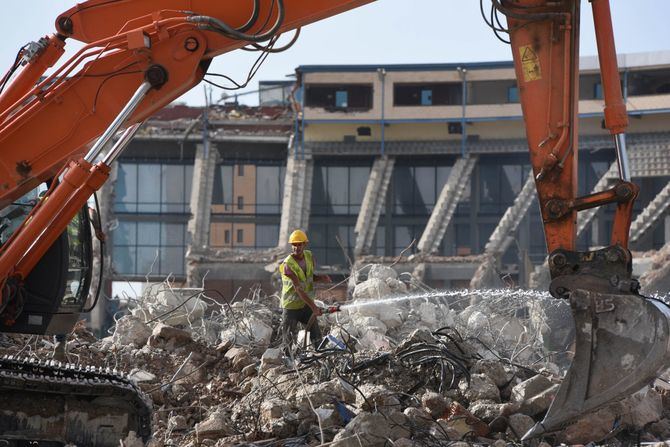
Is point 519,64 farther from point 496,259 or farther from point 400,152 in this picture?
point 400,152

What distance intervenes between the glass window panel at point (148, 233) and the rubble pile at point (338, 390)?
3849cm

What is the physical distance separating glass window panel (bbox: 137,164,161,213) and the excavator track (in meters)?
44.9

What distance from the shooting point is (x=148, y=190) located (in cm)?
5266

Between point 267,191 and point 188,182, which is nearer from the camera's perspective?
point 188,182

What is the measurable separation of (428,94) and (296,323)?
38.3m

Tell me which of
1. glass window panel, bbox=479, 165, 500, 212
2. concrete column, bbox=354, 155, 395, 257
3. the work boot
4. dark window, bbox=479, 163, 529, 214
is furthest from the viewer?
glass window panel, bbox=479, 165, 500, 212

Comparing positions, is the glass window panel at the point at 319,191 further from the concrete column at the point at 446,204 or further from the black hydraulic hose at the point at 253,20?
the black hydraulic hose at the point at 253,20

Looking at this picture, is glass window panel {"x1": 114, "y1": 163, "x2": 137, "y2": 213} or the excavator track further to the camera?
glass window panel {"x1": 114, "y1": 163, "x2": 137, "y2": 213}

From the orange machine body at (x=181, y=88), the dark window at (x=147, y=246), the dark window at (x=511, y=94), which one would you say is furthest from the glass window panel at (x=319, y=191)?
the orange machine body at (x=181, y=88)

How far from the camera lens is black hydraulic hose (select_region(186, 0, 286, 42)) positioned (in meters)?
7.33

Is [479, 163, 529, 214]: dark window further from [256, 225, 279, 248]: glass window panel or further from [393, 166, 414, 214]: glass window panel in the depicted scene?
[256, 225, 279, 248]: glass window panel

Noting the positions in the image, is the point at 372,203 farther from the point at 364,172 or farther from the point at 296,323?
the point at 296,323

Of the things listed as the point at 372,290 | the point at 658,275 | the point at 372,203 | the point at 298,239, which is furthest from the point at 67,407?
the point at 372,203

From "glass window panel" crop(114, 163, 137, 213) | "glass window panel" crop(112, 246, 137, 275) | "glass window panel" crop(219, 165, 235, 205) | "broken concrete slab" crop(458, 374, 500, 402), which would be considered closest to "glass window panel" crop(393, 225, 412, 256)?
"glass window panel" crop(219, 165, 235, 205)
